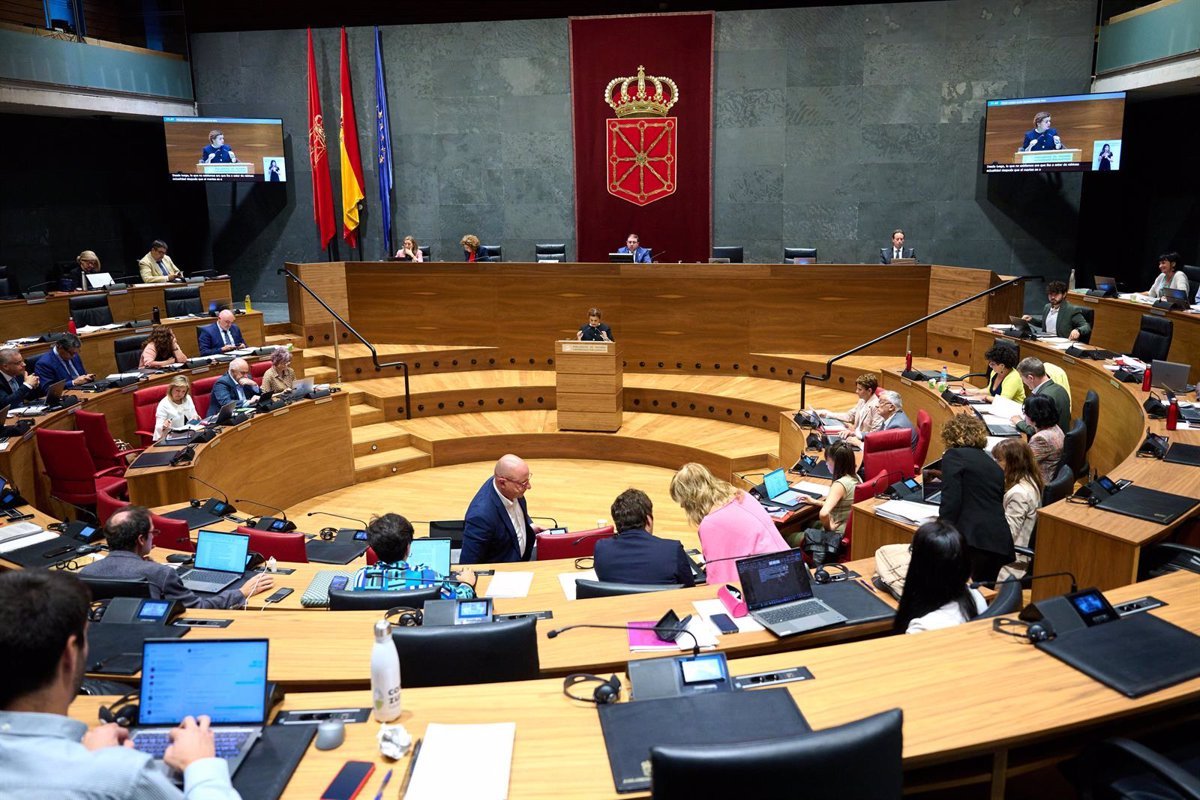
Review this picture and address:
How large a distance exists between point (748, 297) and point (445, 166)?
5117mm

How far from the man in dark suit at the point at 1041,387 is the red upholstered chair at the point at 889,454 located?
3.03ft

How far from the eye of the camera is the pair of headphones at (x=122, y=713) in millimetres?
2290

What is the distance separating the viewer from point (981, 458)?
4.22 metres

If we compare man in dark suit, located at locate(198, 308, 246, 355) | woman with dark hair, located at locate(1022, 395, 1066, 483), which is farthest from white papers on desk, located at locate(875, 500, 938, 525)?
man in dark suit, located at locate(198, 308, 246, 355)

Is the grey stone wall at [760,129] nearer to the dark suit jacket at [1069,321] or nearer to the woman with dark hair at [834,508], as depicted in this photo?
the dark suit jacket at [1069,321]

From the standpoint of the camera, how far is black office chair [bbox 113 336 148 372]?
28.0 ft

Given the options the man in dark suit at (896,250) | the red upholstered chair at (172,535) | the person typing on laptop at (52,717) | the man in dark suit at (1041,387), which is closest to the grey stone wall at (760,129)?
the man in dark suit at (896,250)

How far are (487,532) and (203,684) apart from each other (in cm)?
230

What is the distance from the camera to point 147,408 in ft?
24.1

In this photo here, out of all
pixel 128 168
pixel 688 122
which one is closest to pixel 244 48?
pixel 128 168

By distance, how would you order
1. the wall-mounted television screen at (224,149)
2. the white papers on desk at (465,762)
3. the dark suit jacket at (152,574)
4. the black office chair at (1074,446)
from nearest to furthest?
the white papers on desk at (465,762) < the dark suit jacket at (152,574) < the black office chair at (1074,446) < the wall-mounted television screen at (224,149)

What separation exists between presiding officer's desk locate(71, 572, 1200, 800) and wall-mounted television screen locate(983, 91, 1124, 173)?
30.2 ft

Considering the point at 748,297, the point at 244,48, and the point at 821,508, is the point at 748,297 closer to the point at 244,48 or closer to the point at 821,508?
the point at 821,508

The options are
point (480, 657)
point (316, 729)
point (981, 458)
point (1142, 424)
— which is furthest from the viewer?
point (1142, 424)
